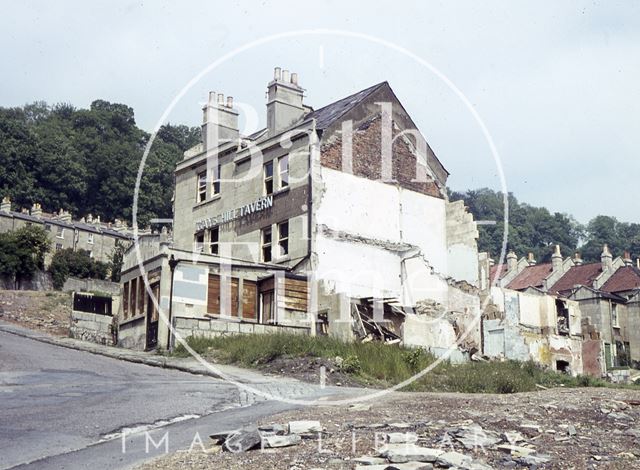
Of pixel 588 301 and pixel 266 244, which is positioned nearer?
pixel 266 244

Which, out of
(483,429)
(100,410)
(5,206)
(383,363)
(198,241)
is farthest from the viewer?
(5,206)

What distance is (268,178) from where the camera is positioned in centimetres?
3828

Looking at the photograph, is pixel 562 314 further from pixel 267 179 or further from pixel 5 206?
pixel 5 206

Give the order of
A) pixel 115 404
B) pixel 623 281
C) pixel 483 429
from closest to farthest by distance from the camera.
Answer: pixel 483 429
pixel 115 404
pixel 623 281

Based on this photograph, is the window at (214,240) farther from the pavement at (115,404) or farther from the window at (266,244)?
the pavement at (115,404)

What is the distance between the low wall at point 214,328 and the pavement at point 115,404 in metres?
2.16

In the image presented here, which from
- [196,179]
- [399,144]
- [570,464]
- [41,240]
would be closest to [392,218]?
[399,144]

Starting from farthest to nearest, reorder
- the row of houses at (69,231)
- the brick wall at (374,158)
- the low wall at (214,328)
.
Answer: the row of houses at (69,231) → the brick wall at (374,158) → the low wall at (214,328)

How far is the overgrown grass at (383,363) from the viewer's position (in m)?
23.2

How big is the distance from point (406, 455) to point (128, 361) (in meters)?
17.2

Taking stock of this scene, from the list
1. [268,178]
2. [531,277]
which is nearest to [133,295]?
[268,178]

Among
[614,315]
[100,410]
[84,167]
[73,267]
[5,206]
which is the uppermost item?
[84,167]

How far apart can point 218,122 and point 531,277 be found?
135 feet

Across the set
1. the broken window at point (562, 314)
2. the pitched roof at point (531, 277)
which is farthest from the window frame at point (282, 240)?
the pitched roof at point (531, 277)
